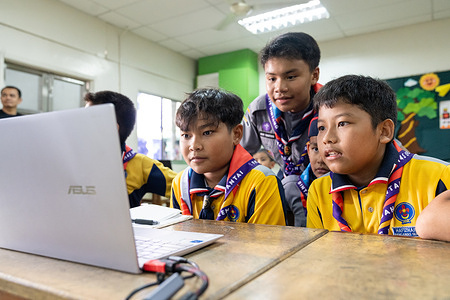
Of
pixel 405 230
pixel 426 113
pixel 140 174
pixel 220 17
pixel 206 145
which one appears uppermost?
pixel 220 17

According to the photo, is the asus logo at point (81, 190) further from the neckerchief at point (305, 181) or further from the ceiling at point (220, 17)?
the ceiling at point (220, 17)

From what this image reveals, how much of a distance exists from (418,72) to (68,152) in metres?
5.11

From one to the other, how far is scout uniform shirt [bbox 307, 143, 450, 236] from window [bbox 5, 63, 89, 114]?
364 centimetres

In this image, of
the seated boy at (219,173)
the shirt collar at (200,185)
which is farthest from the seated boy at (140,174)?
the shirt collar at (200,185)

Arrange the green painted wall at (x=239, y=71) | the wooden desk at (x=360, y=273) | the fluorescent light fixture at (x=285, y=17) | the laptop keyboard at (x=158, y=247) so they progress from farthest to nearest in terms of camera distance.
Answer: the green painted wall at (x=239, y=71) → the fluorescent light fixture at (x=285, y=17) → the laptop keyboard at (x=158, y=247) → the wooden desk at (x=360, y=273)

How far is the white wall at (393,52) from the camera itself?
15.0ft

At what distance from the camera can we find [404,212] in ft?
3.31

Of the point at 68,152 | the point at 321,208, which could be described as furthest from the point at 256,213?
the point at 68,152

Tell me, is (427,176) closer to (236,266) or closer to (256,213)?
(256,213)

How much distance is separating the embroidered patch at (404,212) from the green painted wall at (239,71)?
452 centimetres

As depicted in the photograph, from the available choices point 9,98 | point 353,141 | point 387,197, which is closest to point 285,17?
point 9,98

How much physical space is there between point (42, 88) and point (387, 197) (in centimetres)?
398

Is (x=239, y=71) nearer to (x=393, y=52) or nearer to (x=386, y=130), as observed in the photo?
(x=393, y=52)

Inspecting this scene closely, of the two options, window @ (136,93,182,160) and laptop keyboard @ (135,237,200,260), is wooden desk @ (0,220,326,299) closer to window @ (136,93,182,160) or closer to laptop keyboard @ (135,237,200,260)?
laptop keyboard @ (135,237,200,260)
